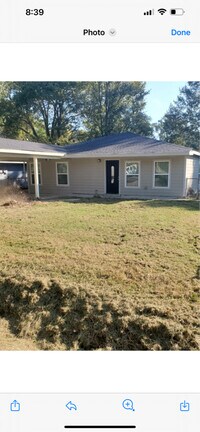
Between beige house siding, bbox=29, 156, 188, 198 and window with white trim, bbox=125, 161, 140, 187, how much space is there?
18cm

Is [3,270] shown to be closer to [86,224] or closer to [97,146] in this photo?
[86,224]

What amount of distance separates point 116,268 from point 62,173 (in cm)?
1130

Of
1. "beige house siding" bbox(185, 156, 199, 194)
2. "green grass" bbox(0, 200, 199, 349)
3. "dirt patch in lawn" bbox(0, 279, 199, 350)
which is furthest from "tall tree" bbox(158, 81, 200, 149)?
"dirt patch in lawn" bbox(0, 279, 199, 350)

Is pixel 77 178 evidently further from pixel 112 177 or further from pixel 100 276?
pixel 100 276

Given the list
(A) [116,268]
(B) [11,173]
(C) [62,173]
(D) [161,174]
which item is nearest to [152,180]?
(D) [161,174]

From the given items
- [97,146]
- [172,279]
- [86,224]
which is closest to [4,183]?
[97,146]

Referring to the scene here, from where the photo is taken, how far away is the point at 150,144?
13.5 m
